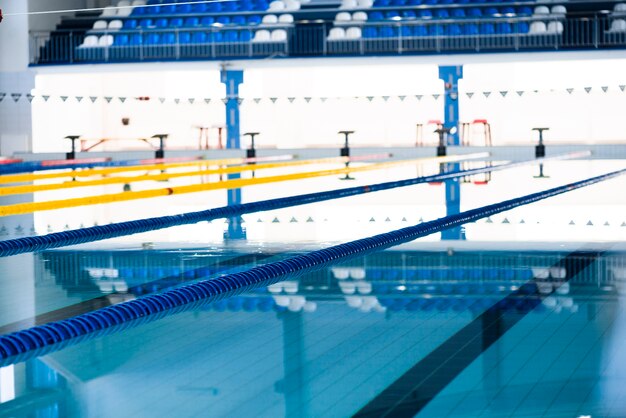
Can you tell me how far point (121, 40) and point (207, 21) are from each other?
1.76 metres

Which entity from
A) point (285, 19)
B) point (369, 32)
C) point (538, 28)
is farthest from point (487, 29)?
point (285, 19)

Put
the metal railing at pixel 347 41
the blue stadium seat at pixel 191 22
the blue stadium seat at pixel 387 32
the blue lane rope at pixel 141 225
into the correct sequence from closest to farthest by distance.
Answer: the blue lane rope at pixel 141 225, the metal railing at pixel 347 41, the blue stadium seat at pixel 387 32, the blue stadium seat at pixel 191 22

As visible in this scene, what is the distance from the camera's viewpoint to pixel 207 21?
20.2 meters

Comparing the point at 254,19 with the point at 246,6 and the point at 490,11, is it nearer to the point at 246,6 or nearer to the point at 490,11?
the point at 246,6

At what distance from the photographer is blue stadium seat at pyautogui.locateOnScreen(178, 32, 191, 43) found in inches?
758

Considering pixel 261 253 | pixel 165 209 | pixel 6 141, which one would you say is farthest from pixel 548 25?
pixel 261 253

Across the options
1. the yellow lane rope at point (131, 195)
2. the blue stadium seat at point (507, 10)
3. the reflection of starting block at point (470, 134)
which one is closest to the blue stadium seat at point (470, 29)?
the blue stadium seat at point (507, 10)

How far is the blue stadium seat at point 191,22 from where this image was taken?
19.9 meters

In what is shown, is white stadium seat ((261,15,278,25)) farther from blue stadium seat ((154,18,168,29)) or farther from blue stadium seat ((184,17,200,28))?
blue stadium seat ((154,18,168,29))

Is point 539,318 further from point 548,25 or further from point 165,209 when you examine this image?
point 548,25

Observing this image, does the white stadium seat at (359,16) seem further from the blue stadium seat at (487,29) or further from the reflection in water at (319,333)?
the reflection in water at (319,333)

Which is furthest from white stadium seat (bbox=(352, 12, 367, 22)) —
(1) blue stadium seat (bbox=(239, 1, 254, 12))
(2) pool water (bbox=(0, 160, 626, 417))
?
(2) pool water (bbox=(0, 160, 626, 417))

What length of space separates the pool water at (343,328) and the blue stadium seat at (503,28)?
38.9ft

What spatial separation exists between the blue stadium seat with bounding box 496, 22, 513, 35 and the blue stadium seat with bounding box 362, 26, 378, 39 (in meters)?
2.13
